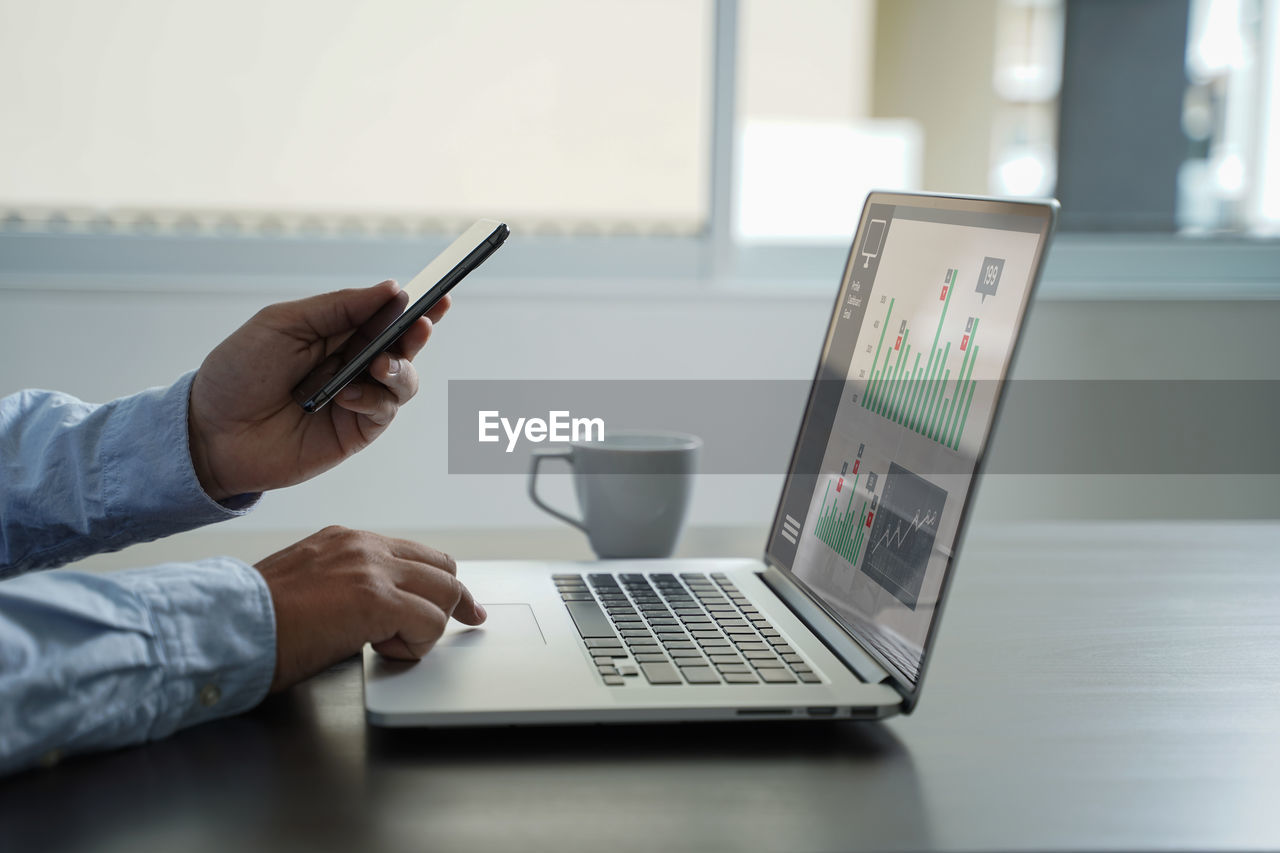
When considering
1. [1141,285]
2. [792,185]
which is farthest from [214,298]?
[1141,285]

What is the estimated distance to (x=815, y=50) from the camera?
7.57ft

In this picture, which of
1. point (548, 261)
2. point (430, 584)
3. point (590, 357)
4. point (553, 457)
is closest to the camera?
point (430, 584)

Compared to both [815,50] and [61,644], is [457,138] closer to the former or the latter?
[815,50]

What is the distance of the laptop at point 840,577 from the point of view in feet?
1.87

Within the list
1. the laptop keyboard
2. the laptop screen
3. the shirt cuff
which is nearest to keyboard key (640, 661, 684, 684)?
the laptop keyboard

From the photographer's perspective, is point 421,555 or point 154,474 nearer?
point 421,555

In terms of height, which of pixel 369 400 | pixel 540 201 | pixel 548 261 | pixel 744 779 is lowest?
pixel 744 779

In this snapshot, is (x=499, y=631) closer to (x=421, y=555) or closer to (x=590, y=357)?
(x=421, y=555)

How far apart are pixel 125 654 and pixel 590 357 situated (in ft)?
5.08

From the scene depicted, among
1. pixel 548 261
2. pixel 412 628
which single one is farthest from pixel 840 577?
pixel 548 261

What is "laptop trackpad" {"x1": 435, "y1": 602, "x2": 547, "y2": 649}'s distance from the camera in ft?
2.14

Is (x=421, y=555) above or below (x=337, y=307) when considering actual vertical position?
below

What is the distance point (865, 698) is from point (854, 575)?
139 mm

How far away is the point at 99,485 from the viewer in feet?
2.68
